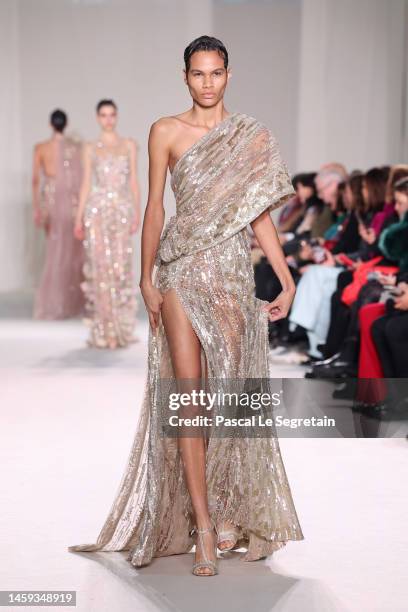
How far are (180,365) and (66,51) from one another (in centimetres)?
957

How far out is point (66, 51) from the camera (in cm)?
1207

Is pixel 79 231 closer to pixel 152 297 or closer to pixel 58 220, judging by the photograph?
pixel 58 220

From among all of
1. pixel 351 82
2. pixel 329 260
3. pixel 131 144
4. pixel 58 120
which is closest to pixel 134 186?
pixel 131 144

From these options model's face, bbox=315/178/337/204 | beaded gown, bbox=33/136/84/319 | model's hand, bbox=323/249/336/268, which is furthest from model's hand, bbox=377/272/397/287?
beaded gown, bbox=33/136/84/319

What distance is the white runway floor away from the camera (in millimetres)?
2781

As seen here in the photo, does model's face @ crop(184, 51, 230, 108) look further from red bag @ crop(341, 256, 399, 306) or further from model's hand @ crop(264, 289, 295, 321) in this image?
red bag @ crop(341, 256, 399, 306)

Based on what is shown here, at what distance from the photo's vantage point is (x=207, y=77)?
9.57ft

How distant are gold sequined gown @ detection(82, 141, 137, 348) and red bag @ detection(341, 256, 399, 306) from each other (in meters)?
2.02

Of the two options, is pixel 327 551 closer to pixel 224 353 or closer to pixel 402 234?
pixel 224 353

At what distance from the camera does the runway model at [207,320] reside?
295cm

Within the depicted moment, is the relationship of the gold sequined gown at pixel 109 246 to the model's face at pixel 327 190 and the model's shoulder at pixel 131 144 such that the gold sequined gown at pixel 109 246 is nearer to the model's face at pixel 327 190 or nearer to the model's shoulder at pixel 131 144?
the model's shoulder at pixel 131 144

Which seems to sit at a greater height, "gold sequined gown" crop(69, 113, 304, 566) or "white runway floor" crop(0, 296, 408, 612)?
"gold sequined gown" crop(69, 113, 304, 566)

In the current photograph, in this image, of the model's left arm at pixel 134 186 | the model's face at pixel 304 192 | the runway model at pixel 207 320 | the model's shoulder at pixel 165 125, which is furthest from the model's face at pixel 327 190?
the model's shoulder at pixel 165 125

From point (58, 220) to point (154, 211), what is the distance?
7044 millimetres
